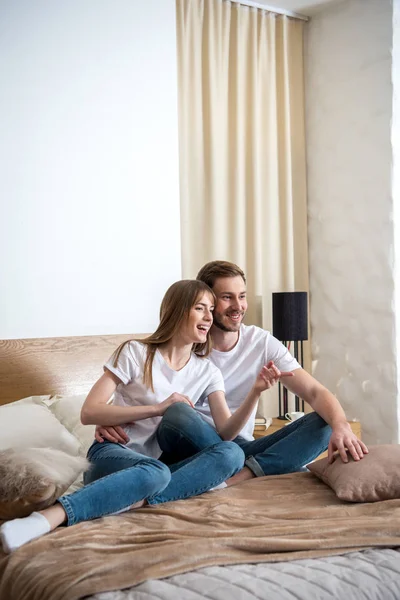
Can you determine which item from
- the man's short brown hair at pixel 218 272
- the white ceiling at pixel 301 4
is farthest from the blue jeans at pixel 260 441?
the white ceiling at pixel 301 4

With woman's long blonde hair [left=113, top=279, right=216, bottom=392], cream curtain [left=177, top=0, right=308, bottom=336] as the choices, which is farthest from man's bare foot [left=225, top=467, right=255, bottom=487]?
cream curtain [left=177, top=0, right=308, bottom=336]

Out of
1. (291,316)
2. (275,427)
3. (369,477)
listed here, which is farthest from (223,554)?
(291,316)

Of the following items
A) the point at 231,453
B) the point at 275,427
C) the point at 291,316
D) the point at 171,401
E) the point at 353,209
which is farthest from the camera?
the point at 353,209

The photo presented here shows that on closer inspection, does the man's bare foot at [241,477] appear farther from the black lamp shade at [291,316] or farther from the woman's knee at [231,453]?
the black lamp shade at [291,316]

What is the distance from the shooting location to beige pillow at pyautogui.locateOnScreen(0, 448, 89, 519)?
5.92 ft

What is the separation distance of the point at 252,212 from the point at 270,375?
72.1 inches

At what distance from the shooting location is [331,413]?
7.82 feet

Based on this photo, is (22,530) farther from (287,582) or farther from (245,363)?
(245,363)

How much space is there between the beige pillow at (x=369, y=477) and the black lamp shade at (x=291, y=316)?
1.53 metres

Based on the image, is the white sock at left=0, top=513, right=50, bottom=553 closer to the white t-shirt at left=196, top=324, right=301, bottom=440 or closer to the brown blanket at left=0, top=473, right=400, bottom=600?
the brown blanket at left=0, top=473, right=400, bottom=600

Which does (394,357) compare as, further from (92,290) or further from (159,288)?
(92,290)

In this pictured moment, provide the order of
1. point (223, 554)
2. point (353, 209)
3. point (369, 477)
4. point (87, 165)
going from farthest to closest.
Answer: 1. point (353, 209)
2. point (87, 165)
3. point (369, 477)
4. point (223, 554)

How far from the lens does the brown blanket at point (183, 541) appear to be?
152 centimetres

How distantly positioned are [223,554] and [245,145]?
2.82 metres
